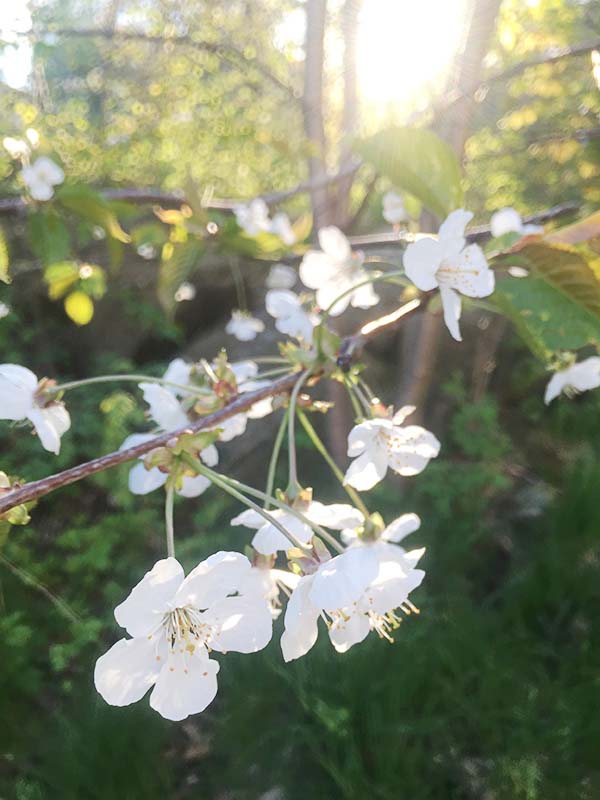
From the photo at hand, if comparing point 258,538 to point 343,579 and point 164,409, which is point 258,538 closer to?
point 343,579

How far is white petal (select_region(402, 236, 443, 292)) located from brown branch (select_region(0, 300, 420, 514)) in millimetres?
74

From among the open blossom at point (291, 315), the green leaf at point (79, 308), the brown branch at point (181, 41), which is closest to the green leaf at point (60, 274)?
the green leaf at point (79, 308)

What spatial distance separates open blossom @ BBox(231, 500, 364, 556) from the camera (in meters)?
0.53

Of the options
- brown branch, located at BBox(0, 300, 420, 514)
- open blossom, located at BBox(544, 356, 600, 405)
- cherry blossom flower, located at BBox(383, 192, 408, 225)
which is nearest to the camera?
brown branch, located at BBox(0, 300, 420, 514)

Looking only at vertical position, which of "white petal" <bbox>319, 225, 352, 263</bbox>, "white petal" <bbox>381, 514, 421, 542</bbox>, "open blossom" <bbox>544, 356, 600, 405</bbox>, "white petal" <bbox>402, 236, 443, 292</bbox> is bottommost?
"white petal" <bbox>381, 514, 421, 542</bbox>

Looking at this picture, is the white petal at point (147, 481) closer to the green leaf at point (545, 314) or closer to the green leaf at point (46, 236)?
the green leaf at point (545, 314)

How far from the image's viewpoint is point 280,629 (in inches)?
50.3

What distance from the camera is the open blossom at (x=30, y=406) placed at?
1.97 ft

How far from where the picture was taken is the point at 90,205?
3.59ft

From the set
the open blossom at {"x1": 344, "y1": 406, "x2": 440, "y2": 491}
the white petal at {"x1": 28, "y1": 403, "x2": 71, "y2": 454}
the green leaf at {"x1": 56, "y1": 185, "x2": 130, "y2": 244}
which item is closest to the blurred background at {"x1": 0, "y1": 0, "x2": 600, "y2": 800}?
the green leaf at {"x1": 56, "y1": 185, "x2": 130, "y2": 244}

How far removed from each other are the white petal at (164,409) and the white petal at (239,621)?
0.83 ft

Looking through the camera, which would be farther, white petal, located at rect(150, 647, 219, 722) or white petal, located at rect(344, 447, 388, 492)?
white petal, located at rect(344, 447, 388, 492)

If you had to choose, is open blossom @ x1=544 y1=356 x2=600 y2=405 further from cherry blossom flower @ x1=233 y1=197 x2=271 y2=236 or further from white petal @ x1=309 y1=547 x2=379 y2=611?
cherry blossom flower @ x1=233 y1=197 x2=271 y2=236

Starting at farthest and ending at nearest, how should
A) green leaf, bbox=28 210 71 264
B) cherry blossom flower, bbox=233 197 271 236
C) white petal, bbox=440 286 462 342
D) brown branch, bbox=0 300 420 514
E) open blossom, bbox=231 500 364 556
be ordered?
cherry blossom flower, bbox=233 197 271 236 < green leaf, bbox=28 210 71 264 < white petal, bbox=440 286 462 342 < open blossom, bbox=231 500 364 556 < brown branch, bbox=0 300 420 514
